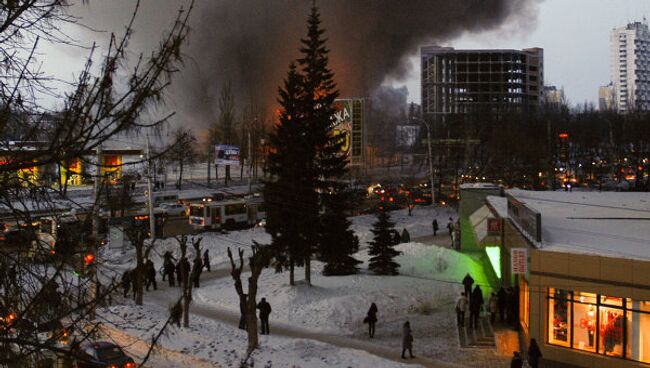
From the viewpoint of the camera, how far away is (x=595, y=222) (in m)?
17.2

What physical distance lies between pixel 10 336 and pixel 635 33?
216109 mm

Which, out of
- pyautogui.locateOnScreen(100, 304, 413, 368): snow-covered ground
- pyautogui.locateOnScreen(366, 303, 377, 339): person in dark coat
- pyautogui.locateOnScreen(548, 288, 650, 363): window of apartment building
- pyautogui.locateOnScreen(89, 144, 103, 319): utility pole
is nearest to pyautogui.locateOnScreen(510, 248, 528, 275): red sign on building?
pyautogui.locateOnScreen(548, 288, 650, 363): window of apartment building

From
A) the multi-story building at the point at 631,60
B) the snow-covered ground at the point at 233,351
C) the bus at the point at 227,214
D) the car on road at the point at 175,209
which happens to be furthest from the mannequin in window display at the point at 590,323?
the multi-story building at the point at 631,60

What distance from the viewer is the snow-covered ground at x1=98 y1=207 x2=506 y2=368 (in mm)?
14000

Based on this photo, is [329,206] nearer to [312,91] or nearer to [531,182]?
[312,91]

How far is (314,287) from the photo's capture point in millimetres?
21562

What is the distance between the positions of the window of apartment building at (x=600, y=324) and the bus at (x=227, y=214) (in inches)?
966

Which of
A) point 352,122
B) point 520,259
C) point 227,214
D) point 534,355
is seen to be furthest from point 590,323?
point 227,214

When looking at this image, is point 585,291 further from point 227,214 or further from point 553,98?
point 553,98

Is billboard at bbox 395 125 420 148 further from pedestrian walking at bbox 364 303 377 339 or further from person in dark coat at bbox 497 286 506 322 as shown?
pedestrian walking at bbox 364 303 377 339

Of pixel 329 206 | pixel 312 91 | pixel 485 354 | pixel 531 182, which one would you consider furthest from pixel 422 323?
pixel 531 182

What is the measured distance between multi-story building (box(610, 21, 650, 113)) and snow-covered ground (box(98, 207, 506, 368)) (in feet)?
593

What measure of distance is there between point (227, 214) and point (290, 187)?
15033 millimetres

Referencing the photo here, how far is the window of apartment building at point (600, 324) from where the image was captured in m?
12.4
